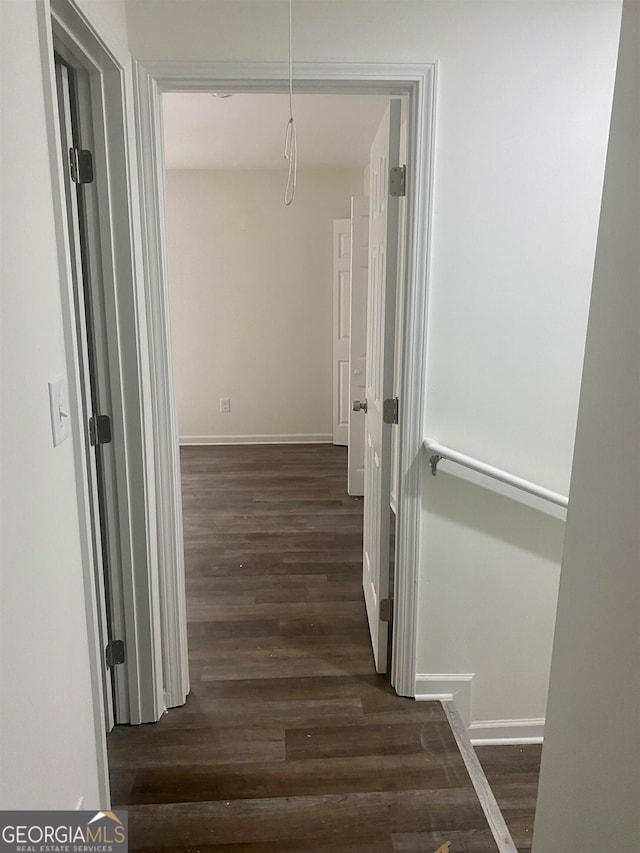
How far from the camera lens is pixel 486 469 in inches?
83.1

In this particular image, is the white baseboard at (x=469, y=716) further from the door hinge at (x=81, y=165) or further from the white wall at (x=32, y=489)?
the door hinge at (x=81, y=165)

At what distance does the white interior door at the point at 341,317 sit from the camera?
5.40m

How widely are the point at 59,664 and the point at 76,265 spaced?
1.08 meters

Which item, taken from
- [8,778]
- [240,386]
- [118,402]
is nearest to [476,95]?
[118,402]

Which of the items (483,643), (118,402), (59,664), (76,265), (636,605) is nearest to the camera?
(636,605)

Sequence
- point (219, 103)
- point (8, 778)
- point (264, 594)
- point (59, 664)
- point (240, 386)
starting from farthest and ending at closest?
point (240, 386)
point (219, 103)
point (264, 594)
point (59, 664)
point (8, 778)

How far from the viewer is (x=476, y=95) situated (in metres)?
1.93

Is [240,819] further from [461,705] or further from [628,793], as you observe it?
[628,793]

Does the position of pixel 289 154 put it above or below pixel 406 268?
above

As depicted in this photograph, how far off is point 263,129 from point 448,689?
3.52 meters

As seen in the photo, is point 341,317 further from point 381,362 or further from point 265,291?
point 381,362

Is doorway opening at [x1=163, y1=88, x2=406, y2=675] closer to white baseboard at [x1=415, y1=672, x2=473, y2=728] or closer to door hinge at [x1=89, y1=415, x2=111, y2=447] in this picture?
white baseboard at [x1=415, y1=672, x2=473, y2=728]

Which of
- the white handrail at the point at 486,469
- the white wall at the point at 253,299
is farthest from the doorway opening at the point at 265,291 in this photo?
the white handrail at the point at 486,469

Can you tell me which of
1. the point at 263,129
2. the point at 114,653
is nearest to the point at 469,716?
the point at 114,653
